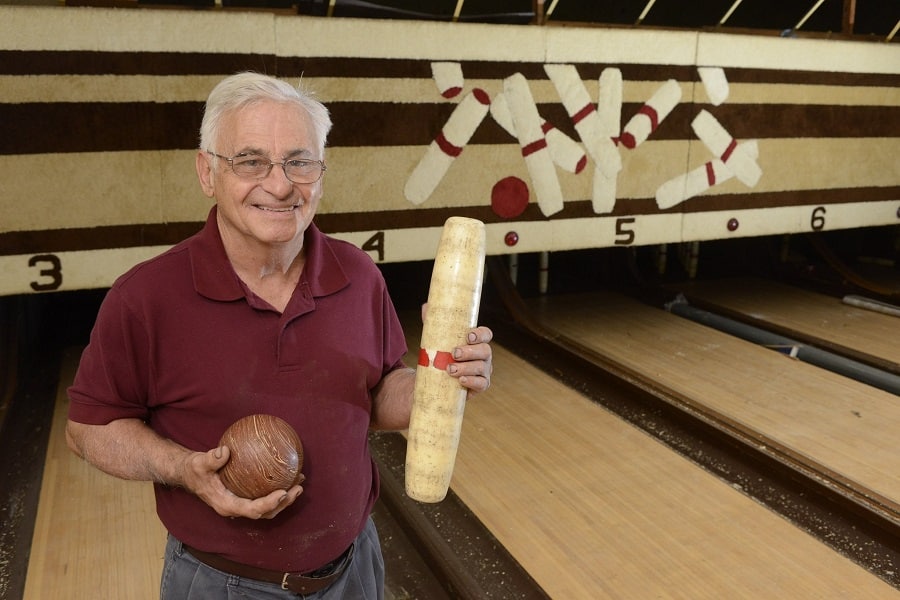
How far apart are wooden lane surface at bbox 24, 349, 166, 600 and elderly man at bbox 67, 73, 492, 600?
2.38 ft

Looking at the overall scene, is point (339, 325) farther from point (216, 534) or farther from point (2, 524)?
point (2, 524)

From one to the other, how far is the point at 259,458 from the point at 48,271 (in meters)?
1.84

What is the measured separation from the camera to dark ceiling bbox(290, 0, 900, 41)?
3.00 m

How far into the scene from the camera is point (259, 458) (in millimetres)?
915

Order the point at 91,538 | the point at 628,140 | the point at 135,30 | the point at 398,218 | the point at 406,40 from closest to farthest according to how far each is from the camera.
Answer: the point at 91,538, the point at 135,30, the point at 406,40, the point at 398,218, the point at 628,140

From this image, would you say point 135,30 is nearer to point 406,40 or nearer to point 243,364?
point 406,40

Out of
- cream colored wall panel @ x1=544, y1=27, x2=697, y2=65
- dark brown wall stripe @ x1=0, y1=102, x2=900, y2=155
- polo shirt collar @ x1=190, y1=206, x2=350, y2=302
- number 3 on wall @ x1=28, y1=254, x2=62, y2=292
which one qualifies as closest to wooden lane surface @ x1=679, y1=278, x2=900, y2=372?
dark brown wall stripe @ x1=0, y1=102, x2=900, y2=155

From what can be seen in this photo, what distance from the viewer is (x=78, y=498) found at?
2.06 meters

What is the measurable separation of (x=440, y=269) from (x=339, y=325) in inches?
6.7

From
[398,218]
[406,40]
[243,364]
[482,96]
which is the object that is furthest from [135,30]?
[243,364]

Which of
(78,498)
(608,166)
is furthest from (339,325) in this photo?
(608,166)

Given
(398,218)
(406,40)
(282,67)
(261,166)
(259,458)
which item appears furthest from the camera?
(398,218)

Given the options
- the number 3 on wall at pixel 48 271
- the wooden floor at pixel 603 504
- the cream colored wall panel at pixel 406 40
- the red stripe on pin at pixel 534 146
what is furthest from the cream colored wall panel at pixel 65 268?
the red stripe on pin at pixel 534 146

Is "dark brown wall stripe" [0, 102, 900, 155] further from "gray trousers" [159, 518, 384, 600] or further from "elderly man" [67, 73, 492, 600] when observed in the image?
"gray trousers" [159, 518, 384, 600]
